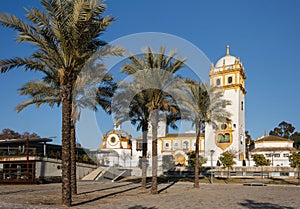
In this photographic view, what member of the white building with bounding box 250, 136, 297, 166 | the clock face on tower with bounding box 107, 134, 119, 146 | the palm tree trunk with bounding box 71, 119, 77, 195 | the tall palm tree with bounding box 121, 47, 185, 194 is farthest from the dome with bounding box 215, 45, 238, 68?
the palm tree trunk with bounding box 71, 119, 77, 195

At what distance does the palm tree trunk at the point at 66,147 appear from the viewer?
560 inches

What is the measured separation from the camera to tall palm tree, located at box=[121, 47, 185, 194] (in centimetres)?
2183

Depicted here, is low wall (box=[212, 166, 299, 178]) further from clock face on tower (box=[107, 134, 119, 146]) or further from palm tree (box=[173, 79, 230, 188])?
clock face on tower (box=[107, 134, 119, 146])

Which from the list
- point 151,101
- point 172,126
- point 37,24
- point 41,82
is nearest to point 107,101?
point 151,101

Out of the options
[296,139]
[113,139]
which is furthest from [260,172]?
[296,139]

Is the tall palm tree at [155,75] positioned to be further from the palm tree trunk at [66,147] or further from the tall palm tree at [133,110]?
the palm tree trunk at [66,147]

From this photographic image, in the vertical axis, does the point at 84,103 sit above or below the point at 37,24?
below

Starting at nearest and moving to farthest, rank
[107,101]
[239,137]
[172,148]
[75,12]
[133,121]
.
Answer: [75,12] < [107,101] < [133,121] < [239,137] < [172,148]

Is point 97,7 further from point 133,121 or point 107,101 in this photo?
point 133,121

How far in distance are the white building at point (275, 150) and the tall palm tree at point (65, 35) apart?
5339 cm

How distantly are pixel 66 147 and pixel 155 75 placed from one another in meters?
9.06

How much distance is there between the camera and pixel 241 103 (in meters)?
68.4

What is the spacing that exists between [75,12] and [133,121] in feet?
43.3

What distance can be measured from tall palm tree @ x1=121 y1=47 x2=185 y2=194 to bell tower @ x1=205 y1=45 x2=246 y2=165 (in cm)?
4275
